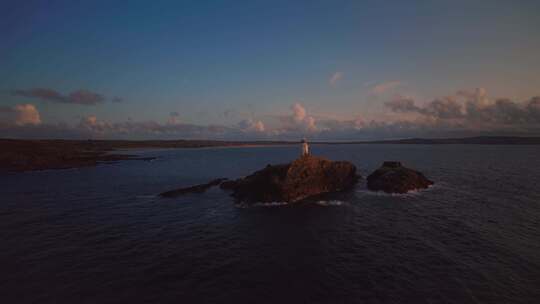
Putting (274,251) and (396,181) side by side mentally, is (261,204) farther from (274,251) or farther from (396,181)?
(396,181)

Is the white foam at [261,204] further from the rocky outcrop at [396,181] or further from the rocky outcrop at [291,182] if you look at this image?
the rocky outcrop at [396,181]

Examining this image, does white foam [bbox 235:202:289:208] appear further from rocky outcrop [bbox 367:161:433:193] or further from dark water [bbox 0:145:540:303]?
rocky outcrop [bbox 367:161:433:193]

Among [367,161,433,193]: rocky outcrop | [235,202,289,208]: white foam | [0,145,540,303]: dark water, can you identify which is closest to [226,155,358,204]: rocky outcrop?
[235,202,289,208]: white foam

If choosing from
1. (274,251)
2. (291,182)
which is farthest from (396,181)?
(274,251)

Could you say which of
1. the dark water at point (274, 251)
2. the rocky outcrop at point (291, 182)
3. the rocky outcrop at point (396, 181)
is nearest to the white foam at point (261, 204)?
the rocky outcrop at point (291, 182)

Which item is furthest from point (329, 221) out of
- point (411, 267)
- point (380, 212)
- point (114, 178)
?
point (114, 178)
